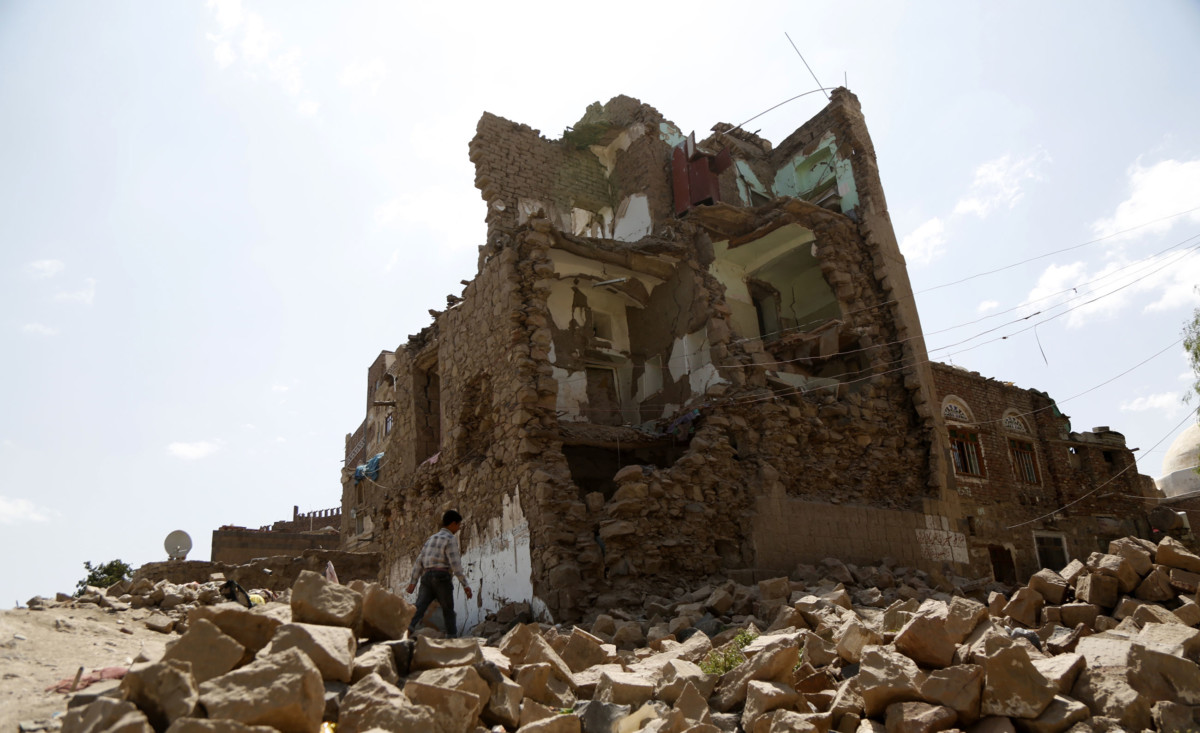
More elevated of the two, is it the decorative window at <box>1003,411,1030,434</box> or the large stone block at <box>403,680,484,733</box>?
the decorative window at <box>1003,411,1030,434</box>

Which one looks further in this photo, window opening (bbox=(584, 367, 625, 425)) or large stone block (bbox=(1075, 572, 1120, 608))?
window opening (bbox=(584, 367, 625, 425))

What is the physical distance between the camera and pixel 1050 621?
247 inches

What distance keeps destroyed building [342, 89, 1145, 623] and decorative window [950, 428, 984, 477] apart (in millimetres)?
86

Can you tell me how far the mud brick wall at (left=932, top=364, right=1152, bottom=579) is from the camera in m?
18.4

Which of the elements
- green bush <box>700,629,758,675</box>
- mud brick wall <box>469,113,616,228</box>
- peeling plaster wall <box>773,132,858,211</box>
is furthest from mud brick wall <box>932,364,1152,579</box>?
green bush <box>700,629,758,675</box>

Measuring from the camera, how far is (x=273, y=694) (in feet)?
10.5

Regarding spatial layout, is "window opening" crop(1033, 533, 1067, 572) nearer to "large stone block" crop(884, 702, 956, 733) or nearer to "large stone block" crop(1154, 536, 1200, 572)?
"large stone block" crop(1154, 536, 1200, 572)

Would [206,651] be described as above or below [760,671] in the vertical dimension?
above

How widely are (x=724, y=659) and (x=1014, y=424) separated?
17467 millimetres

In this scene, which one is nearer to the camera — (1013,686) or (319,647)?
(319,647)

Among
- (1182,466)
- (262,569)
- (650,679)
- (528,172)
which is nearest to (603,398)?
(528,172)

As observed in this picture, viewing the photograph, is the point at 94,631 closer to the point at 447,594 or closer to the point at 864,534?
the point at 447,594

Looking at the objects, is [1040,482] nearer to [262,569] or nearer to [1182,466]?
[1182,466]

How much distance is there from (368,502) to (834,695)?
67.4 ft
